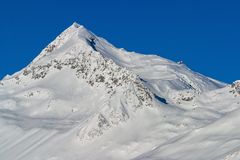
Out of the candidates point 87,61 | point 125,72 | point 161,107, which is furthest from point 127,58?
point 161,107

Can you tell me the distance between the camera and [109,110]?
313 feet

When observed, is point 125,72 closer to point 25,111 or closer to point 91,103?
point 91,103

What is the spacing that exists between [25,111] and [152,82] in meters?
22.5

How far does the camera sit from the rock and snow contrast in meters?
73.9

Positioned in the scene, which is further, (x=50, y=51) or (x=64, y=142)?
(x=50, y=51)

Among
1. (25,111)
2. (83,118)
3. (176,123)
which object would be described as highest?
(25,111)

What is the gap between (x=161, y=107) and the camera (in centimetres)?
9725

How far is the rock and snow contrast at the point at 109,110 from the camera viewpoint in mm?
73938

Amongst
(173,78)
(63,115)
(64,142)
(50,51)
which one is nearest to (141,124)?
(64,142)

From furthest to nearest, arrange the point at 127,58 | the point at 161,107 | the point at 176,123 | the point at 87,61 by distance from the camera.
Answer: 1. the point at 127,58
2. the point at 87,61
3. the point at 161,107
4. the point at 176,123

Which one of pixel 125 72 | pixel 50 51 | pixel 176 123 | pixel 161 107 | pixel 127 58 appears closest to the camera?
pixel 176 123

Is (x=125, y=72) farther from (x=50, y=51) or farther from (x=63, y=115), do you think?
(x=50, y=51)

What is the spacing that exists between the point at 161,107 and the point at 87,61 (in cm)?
2672

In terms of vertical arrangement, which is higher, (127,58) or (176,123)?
(127,58)
